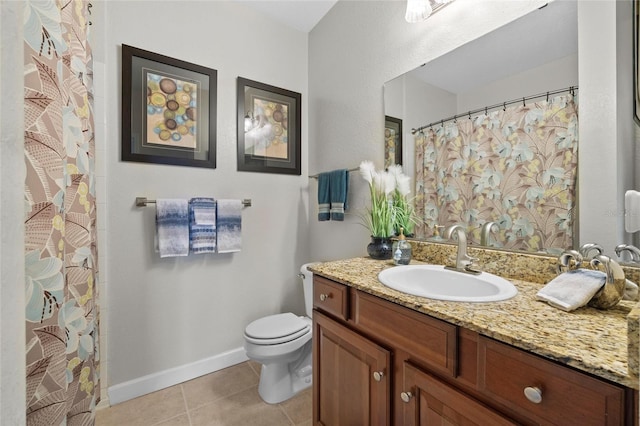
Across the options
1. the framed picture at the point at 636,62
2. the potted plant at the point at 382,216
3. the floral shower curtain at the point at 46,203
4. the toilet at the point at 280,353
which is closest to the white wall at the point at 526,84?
the framed picture at the point at 636,62

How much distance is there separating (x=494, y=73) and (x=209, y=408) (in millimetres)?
2233

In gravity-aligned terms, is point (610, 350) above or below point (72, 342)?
above

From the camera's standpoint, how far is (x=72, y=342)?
0.90 metres

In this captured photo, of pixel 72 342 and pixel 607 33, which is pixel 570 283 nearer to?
pixel 607 33

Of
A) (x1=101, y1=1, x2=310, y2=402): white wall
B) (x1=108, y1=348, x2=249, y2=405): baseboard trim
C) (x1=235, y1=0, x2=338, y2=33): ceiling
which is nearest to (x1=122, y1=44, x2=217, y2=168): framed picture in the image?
(x1=101, y1=1, x2=310, y2=402): white wall

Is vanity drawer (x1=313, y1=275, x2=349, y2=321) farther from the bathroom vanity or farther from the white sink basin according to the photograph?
the white sink basin

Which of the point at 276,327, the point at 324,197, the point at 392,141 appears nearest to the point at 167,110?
the point at 324,197

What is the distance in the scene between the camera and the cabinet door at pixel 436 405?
0.65 metres

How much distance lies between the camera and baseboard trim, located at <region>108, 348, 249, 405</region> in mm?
1587

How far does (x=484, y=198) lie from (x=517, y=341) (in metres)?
0.75

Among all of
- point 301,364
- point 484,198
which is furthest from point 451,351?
point 301,364

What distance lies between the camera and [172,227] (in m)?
1.65

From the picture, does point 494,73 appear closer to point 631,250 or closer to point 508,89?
point 508,89

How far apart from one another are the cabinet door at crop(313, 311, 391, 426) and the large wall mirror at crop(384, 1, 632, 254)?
68 cm
